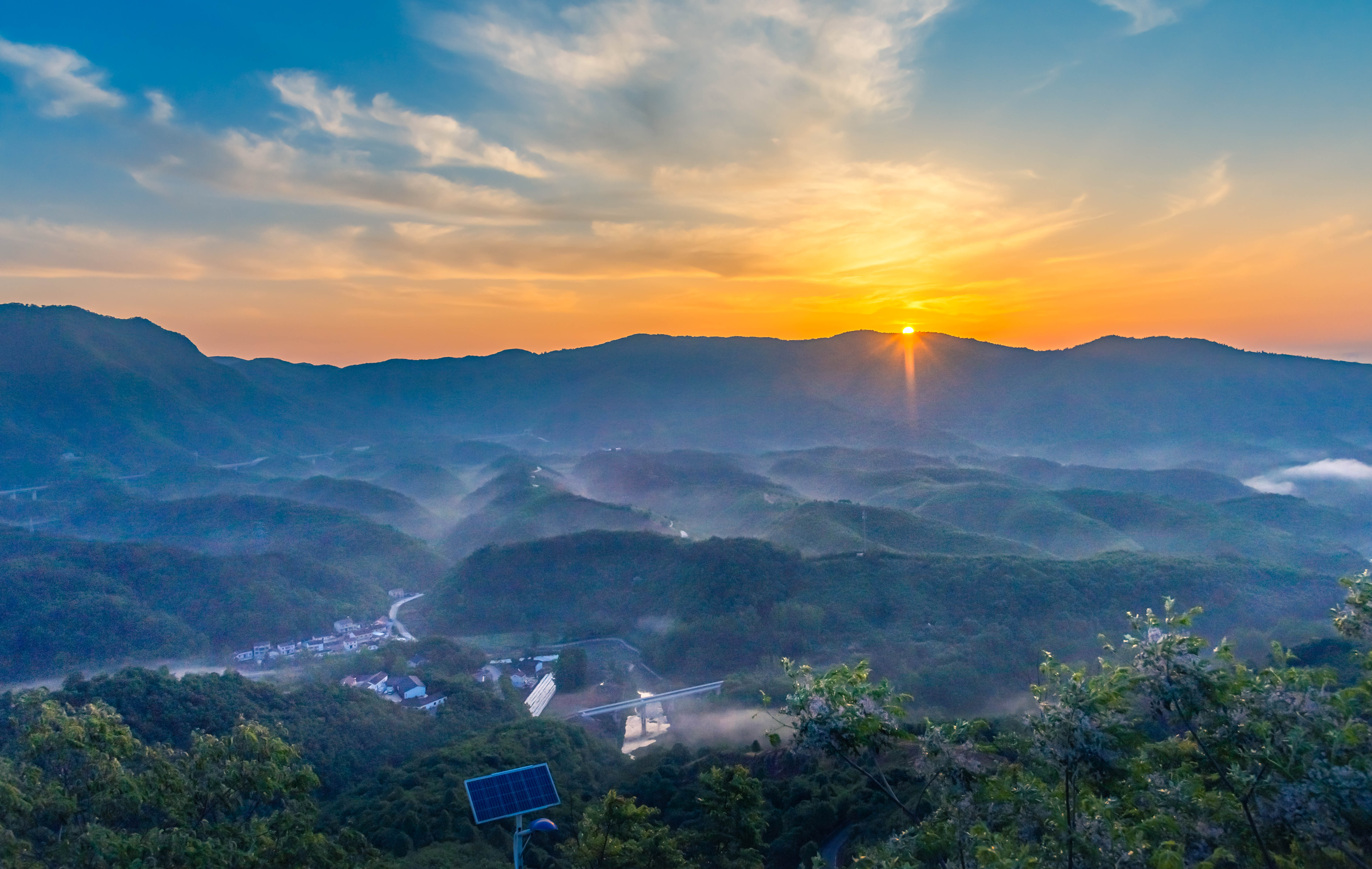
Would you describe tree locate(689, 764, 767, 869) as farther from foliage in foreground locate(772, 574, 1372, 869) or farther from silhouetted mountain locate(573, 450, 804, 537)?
silhouetted mountain locate(573, 450, 804, 537)

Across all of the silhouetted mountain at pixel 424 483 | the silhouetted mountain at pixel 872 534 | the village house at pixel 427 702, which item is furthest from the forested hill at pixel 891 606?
the silhouetted mountain at pixel 424 483

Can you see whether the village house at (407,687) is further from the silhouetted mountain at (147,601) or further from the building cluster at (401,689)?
the silhouetted mountain at (147,601)

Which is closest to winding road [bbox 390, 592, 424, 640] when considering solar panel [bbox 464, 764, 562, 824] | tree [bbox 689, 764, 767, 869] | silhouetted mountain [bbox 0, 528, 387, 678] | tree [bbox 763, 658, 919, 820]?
silhouetted mountain [bbox 0, 528, 387, 678]

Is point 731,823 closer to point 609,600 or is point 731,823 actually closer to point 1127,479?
point 609,600

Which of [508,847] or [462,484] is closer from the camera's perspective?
[508,847]

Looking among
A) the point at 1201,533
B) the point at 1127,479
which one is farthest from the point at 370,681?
the point at 1127,479

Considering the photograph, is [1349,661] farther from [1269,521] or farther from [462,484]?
[462,484]

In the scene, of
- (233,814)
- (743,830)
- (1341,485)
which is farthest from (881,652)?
(1341,485)
